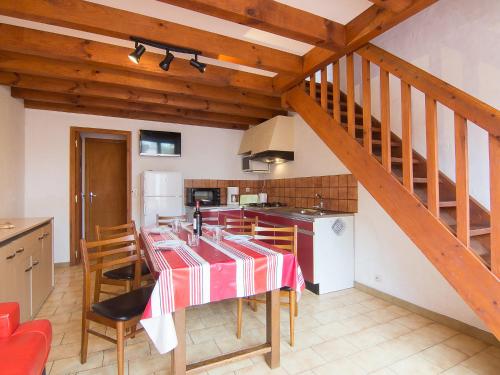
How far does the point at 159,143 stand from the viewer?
453cm

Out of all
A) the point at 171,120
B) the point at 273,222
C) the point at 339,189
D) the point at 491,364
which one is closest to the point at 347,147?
the point at 339,189

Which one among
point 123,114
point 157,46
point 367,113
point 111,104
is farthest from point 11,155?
point 367,113

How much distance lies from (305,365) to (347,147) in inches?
69.8

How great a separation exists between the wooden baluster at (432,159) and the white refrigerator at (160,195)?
349 centimetres

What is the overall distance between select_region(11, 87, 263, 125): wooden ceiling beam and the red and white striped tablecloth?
2804mm

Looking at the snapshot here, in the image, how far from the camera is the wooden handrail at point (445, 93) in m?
1.48

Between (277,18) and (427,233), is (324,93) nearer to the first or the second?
(277,18)

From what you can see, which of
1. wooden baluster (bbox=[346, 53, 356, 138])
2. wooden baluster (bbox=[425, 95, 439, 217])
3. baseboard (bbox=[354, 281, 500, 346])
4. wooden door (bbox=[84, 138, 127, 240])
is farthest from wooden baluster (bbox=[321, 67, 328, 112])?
wooden door (bbox=[84, 138, 127, 240])

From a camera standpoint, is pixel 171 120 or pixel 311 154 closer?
pixel 311 154

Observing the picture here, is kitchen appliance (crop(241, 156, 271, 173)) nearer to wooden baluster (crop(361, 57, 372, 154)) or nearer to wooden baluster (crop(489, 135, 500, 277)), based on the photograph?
wooden baluster (crop(361, 57, 372, 154))

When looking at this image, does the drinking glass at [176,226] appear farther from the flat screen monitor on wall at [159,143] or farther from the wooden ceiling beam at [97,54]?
the flat screen monitor on wall at [159,143]

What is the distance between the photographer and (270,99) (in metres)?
3.96

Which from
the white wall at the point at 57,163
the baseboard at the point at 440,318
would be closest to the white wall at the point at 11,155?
the white wall at the point at 57,163

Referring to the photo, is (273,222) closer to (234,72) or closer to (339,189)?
(339,189)
